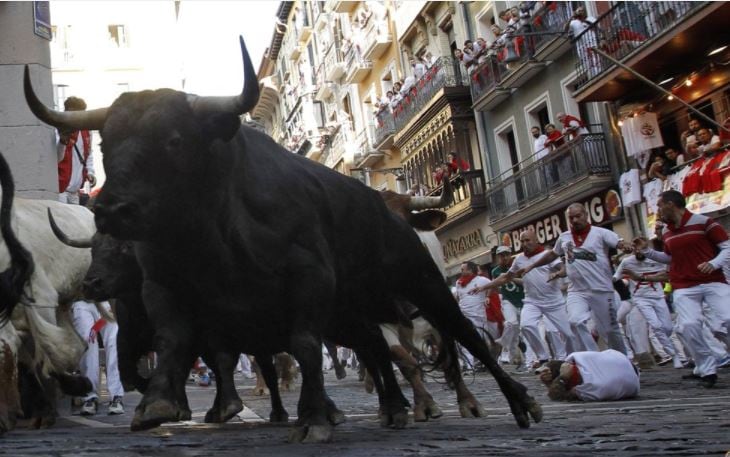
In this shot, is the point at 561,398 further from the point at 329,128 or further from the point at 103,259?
the point at 329,128

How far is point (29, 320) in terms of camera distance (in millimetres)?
7371

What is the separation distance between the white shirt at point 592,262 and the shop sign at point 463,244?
71.2ft

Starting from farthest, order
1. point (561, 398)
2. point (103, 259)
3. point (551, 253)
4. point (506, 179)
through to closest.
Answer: point (506, 179) < point (551, 253) < point (561, 398) < point (103, 259)

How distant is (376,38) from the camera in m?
42.5

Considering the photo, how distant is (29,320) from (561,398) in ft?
14.7

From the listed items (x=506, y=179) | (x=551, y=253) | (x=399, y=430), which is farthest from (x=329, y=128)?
(x=399, y=430)

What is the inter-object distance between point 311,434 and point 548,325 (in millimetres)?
10412

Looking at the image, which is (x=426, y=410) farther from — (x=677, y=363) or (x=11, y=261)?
(x=677, y=363)

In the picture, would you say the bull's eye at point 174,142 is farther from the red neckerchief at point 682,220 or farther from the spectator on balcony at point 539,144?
the spectator on balcony at point 539,144

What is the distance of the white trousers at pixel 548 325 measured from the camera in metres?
14.3

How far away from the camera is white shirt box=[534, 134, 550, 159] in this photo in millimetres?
28047

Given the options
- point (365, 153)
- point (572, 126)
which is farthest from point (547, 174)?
point (365, 153)

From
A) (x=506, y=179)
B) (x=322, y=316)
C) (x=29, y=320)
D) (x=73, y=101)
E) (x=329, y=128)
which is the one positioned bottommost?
(x=322, y=316)

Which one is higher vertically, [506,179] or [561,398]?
[506,179]
